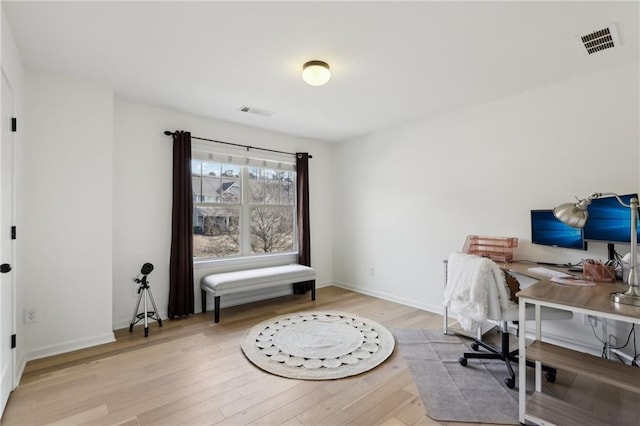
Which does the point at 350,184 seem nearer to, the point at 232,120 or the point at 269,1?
the point at 232,120

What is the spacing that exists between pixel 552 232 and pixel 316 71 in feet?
8.43

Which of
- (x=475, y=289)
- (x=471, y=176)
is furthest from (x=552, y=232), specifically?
(x=475, y=289)

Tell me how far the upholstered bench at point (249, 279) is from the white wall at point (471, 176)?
1.12 metres

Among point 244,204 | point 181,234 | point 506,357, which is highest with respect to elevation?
point 244,204

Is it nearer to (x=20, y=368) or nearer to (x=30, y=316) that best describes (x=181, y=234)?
(x=30, y=316)

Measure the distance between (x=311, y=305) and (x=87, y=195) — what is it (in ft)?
9.37

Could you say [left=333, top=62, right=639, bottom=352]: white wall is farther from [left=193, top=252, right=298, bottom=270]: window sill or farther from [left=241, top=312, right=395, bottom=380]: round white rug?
[left=241, top=312, right=395, bottom=380]: round white rug

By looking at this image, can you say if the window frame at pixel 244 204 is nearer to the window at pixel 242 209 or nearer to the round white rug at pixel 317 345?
the window at pixel 242 209

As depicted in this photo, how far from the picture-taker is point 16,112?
233cm

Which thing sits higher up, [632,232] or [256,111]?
[256,111]

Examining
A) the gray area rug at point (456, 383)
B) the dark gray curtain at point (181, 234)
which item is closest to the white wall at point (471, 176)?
the gray area rug at point (456, 383)

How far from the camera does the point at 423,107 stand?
359cm

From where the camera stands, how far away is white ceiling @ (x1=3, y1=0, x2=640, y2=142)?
192cm

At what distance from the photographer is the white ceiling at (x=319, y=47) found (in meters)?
1.92
